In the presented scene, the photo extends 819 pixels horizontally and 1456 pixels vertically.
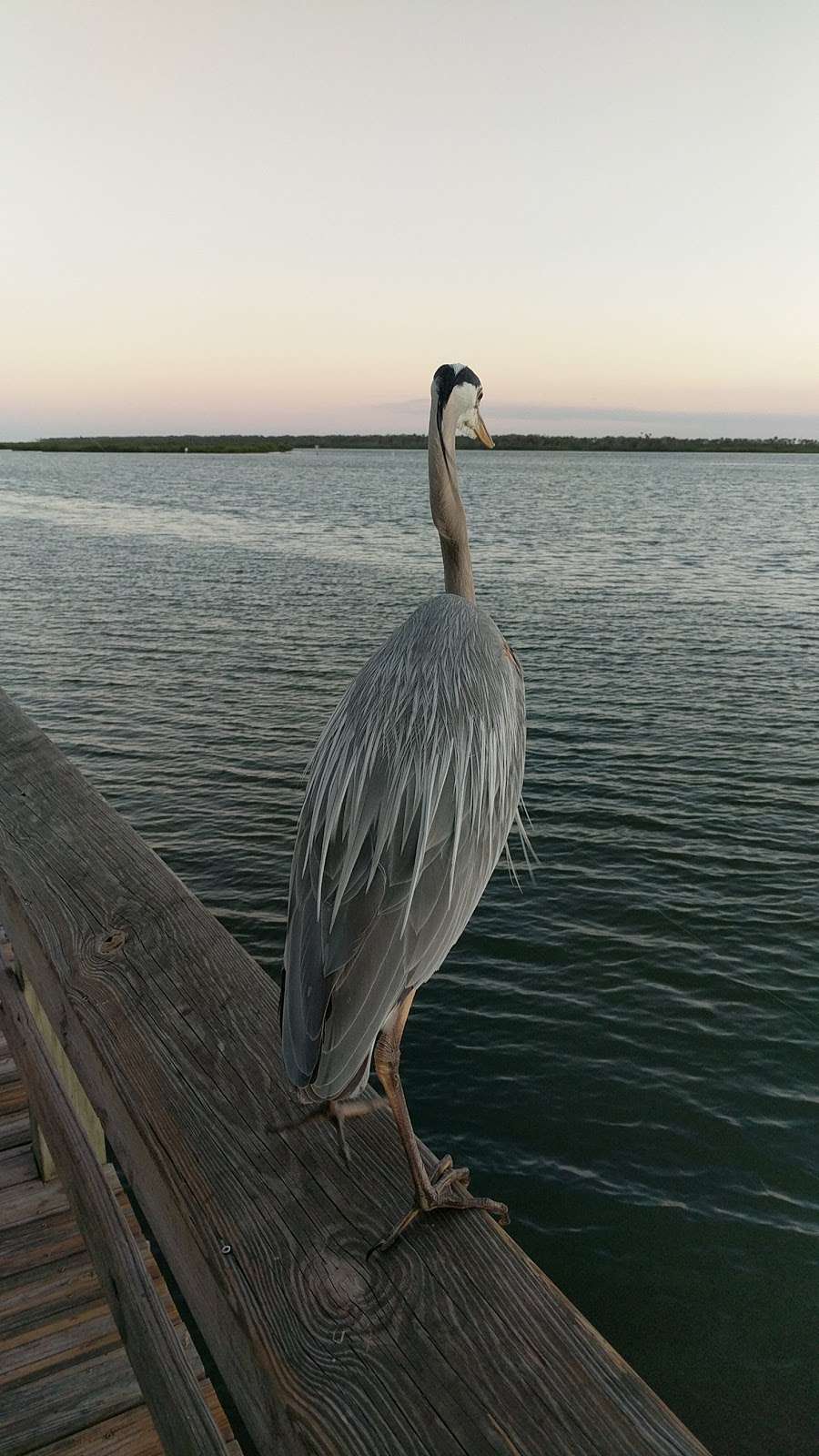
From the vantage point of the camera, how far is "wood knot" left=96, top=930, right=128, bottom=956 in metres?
2.29

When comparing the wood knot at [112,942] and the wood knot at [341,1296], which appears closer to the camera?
the wood knot at [341,1296]

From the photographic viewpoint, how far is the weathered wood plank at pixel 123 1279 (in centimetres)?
177

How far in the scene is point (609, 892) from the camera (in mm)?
12320

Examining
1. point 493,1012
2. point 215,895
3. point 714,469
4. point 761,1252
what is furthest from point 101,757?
point 714,469

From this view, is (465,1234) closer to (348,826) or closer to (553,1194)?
(348,826)

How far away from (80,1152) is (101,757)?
15.4m

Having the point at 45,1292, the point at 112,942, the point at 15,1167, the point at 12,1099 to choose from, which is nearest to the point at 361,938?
the point at 112,942

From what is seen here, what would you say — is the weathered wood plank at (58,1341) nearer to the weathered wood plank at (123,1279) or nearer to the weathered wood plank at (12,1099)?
the weathered wood plank at (123,1279)

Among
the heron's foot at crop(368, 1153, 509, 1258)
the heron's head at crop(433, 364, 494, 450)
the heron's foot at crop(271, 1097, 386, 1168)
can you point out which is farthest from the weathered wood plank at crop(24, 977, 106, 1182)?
the heron's head at crop(433, 364, 494, 450)

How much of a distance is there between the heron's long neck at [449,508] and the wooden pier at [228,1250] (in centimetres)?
176

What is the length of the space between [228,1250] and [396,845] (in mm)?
984

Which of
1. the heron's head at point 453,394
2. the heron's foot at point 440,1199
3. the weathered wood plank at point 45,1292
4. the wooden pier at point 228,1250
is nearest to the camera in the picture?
the wooden pier at point 228,1250

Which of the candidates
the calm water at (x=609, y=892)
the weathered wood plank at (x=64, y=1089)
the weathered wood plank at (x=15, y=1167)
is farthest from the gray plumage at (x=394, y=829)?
the calm water at (x=609, y=892)

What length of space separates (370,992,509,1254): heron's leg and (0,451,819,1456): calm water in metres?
6.32
